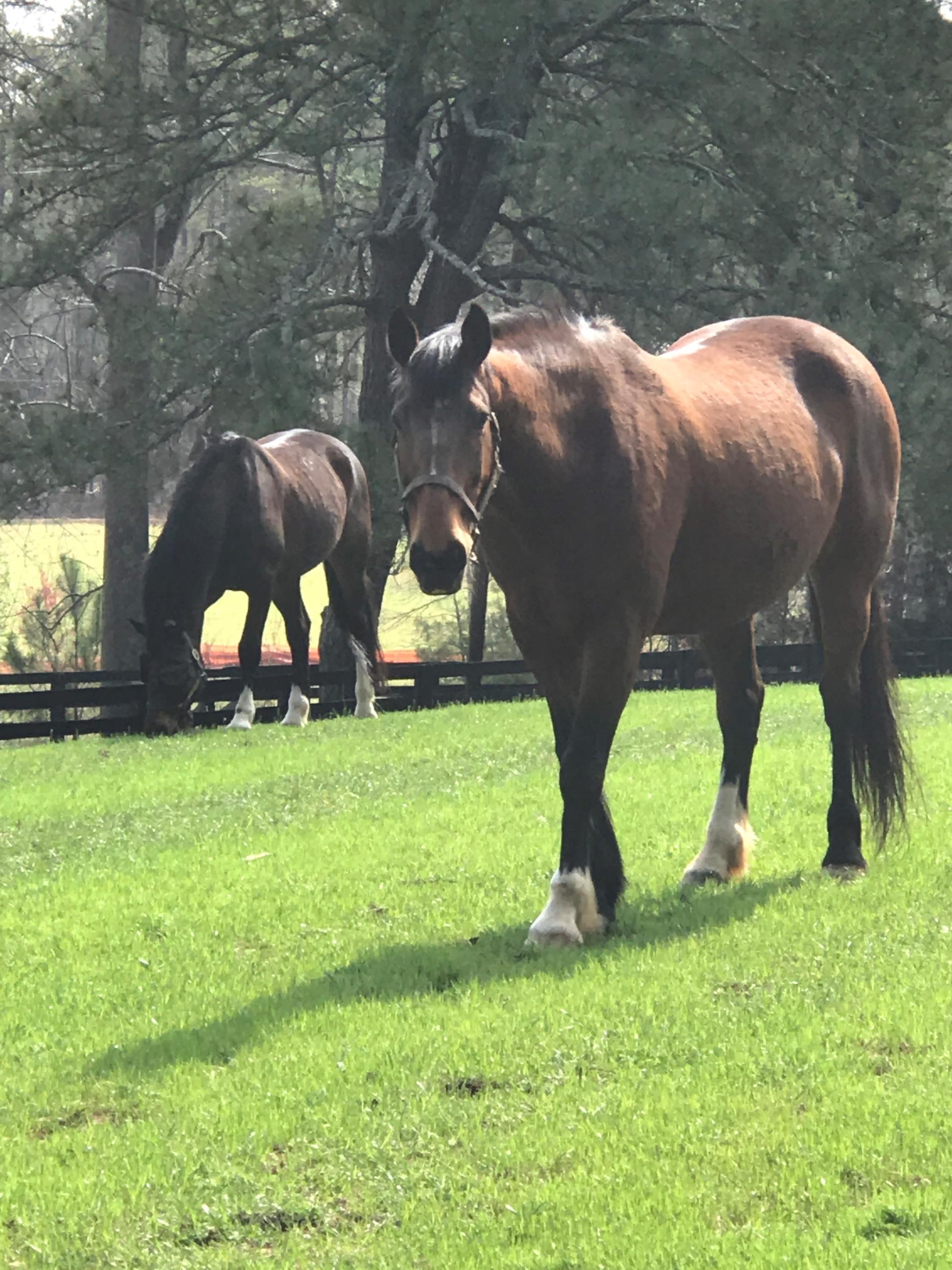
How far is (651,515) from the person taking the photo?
239 inches

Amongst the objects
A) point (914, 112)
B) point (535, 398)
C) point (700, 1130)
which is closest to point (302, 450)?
point (914, 112)

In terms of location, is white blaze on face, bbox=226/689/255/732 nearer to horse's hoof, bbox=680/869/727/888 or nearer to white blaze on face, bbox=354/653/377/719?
white blaze on face, bbox=354/653/377/719

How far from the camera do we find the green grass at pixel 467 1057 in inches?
138

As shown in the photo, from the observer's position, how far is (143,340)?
1719cm

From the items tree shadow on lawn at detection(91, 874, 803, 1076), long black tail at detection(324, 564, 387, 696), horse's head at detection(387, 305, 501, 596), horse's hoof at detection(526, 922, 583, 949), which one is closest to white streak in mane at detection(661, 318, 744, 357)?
horse's head at detection(387, 305, 501, 596)

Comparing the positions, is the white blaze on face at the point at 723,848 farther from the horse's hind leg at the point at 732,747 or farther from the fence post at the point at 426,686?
the fence post at the point at 426,686

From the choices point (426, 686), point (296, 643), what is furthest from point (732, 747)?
point (426, 686)

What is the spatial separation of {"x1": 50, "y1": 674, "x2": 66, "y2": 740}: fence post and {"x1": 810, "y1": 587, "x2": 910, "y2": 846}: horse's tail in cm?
1104

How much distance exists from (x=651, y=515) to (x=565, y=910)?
59.2 inches

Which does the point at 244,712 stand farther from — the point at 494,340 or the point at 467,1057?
the point at 467,1057

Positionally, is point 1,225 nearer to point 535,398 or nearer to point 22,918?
point 22,918

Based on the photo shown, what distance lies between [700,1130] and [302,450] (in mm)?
13520

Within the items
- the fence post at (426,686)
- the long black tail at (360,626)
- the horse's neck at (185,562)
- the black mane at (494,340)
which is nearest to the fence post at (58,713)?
the horse's neck at (185,562)

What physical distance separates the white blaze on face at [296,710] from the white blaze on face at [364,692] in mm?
788
